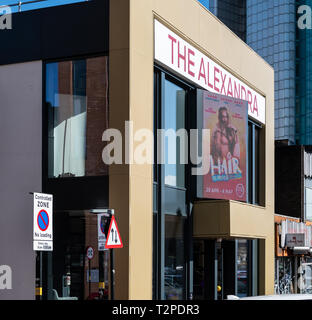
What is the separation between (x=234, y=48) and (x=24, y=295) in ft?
43.4

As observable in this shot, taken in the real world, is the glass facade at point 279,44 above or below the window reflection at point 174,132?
above

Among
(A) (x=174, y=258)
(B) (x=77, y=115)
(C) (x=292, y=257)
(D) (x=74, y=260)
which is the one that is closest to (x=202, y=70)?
(B) (x=77, y=115)

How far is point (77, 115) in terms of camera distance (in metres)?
17.1

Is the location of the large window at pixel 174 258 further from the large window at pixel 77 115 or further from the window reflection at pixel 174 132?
the large window at pixel 77 115

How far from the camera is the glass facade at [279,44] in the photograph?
443 feet

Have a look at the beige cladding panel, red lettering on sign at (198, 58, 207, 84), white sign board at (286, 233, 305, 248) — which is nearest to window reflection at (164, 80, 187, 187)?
red lettering on sign at (198, 58, 207, 84)

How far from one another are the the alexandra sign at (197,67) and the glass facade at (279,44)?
106540mm

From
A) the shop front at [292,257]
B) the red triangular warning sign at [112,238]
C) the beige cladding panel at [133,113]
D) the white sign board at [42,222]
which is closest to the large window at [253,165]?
the shop front at [292,257]

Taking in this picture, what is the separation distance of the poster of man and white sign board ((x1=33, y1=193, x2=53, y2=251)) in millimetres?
11133

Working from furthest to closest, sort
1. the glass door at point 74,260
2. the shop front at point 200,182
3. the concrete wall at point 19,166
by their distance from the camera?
the shop front at point 200,182 < the glass door at point 74,260 < the concrete wall at point 19,166

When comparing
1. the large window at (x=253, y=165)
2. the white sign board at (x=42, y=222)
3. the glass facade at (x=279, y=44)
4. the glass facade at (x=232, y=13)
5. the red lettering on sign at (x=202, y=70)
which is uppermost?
the glass facade at (x=232, y=13)

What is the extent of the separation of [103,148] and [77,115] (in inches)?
53.7

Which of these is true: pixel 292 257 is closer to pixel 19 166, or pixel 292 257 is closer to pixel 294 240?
pixel 294 240

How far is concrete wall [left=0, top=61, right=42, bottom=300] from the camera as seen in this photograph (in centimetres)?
1698
